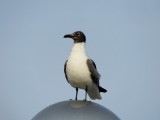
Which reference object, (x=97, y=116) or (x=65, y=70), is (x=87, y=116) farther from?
(x=65, y=70)

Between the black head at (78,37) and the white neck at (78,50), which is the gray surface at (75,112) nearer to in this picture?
the white neck at (78,50)

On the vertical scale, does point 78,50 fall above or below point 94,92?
above

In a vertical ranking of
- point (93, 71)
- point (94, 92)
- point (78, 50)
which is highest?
point (78, 50)

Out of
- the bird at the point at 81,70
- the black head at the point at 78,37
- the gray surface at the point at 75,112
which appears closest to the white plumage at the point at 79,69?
the bird at the point at 81,70

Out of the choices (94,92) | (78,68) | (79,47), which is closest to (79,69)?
(78,68)

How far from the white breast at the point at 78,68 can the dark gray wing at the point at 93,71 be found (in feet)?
0.25

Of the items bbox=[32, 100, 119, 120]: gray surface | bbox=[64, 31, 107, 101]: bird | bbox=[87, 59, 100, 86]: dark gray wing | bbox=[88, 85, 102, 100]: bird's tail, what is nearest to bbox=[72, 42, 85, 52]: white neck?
bbox=[64, 31, 107, 101]: bird

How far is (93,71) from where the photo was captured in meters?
10.7

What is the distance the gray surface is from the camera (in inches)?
281

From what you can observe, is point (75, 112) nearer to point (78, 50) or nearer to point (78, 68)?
point (78, 68)

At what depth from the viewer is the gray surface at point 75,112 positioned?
7.14m

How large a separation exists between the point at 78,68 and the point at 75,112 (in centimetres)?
329

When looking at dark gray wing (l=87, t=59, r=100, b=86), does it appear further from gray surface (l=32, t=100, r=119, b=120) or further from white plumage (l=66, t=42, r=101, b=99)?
gray surface (l=32, t=100, r=119, b=120)

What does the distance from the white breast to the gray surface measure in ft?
9.27
